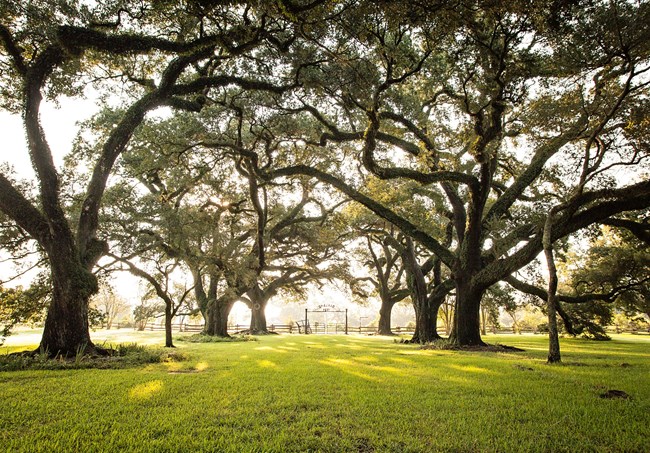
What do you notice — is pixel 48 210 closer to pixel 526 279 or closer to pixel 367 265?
pixel 526 279

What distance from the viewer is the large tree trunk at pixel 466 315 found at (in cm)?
1265

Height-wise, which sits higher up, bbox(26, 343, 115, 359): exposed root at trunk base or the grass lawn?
the grass lawn

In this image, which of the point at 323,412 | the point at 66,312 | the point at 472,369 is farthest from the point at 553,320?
the point at 66,312

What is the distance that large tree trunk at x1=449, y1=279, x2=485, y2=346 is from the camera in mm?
12648

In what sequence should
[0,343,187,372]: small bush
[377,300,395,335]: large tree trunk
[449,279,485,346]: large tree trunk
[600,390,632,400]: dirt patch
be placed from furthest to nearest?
1. [377,300,395,335]: large tree trunk
2. [449,279,485,346]: large tree trunk
3. [0,343,187,372]: small bush
4. [600,390,632,400]: dirt patch

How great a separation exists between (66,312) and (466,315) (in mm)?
12320

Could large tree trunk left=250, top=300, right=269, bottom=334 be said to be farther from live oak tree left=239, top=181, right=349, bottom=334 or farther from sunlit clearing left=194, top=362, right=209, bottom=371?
sunlit clearing left=194, top=362, right=209, bottom=371

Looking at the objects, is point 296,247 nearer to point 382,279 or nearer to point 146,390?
point 382,279

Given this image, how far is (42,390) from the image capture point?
503cm

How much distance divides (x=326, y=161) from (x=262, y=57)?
6164 mm

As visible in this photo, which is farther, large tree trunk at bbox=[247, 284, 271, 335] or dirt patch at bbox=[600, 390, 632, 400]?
large tree trunk at bbox=[247, 284, 271, 335]

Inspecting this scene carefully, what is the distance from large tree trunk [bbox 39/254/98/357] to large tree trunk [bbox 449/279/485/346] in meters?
11.5

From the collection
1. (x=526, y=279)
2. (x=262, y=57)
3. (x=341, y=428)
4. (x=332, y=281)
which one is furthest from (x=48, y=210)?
(x=332, y=281)

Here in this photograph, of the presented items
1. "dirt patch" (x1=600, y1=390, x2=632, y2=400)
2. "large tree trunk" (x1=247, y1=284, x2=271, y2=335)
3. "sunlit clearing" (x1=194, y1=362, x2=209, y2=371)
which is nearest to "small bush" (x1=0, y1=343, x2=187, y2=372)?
"sunlit clearing" (x1=194, y1=362, x2=209, y2=371)
